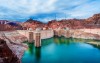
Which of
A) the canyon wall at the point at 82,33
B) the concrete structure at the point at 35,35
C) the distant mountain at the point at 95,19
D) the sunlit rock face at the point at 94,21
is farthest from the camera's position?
the distant mountain at the point at 95,19

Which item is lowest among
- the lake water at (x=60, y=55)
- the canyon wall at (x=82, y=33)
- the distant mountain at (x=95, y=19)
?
the lake water at (x=60, y=55)

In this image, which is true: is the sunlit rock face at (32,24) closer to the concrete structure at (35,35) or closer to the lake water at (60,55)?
the concrete structure at (35,35)

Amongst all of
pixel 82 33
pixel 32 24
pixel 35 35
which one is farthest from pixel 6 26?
Answer: pixel 32 24

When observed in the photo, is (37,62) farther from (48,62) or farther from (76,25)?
(76,25)

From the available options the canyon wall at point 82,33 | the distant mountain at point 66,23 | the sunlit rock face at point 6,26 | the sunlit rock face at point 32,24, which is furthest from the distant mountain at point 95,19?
the sunlit rock face at point 6,26

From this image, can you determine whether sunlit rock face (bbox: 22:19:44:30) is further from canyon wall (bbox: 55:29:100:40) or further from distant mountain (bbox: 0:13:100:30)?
canyon wall (bbox: 55:29:100:40)

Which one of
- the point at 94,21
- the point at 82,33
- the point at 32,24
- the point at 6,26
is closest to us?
the point at 6,26

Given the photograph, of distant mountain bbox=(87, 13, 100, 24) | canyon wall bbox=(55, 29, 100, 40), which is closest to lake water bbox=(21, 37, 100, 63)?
canyon wall bbox=(55, 29, 100, 40)

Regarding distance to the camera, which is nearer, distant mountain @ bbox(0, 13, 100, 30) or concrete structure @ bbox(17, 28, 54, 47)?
concrete structure @ bbox(17, 28, 54, 47)

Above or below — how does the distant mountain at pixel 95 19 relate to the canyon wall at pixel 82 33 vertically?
above

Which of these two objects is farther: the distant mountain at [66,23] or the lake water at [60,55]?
the distant mountain at [66,23]

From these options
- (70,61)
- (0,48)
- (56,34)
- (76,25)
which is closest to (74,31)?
(56,34)

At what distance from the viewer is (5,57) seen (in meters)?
5.84

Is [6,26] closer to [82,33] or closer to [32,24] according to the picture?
[82,33]
